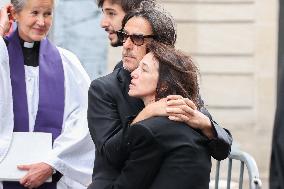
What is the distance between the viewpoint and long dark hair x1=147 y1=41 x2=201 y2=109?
456 centimetres

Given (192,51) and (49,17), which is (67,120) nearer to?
(49,17)

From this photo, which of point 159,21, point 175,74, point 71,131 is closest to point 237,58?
point 71,131

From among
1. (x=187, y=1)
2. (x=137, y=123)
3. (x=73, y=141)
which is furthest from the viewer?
(x=187, y=1)

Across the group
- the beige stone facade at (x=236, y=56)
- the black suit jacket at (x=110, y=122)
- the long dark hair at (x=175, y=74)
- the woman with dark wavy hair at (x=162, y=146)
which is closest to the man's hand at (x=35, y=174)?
the black suit jacket at (x=110, y=122)

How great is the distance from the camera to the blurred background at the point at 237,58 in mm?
12586

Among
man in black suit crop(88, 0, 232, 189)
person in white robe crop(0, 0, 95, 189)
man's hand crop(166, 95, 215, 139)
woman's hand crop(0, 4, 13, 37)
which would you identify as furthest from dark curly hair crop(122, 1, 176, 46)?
woman's hand crop(0, 4, 13, 37)

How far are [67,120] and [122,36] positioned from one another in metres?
1.07

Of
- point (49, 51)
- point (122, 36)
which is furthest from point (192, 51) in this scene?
point (122, 36)

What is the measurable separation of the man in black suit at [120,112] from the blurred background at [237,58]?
7.69 metres

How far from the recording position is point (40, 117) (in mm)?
5738

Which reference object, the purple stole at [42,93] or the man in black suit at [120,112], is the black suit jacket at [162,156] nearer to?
the man in black suit at [120,112]

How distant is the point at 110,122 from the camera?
184 inches

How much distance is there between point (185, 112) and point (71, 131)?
1417mm

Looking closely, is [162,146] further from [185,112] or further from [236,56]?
[236,56]
